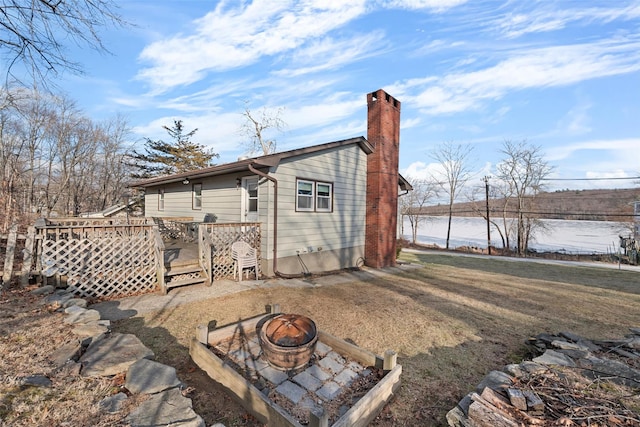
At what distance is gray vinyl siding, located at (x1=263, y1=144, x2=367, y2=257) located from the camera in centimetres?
820

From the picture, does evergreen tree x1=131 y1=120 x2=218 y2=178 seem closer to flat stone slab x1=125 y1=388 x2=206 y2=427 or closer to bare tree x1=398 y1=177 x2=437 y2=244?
bare tree x1=398 y1=177 x2=437 y2=244

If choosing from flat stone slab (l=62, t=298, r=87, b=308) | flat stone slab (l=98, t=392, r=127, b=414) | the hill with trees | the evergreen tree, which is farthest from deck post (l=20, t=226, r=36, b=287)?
the hill with trees

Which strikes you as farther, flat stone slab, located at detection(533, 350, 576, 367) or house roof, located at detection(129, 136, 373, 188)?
house roof, located at detection(129, 136, 373, 188)

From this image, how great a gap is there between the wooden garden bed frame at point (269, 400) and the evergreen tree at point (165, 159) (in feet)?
88.2

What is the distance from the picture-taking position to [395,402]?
2.95m

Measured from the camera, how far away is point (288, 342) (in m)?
3.25

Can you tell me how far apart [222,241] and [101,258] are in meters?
2.57

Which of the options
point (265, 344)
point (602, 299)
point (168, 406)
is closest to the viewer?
point (168, 406)

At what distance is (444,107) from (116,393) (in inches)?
626

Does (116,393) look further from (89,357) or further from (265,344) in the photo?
(265,344)

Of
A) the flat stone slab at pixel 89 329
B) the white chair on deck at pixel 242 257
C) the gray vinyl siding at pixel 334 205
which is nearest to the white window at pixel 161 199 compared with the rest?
the white chair on deck at pixel 242 257

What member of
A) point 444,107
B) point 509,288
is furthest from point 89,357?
point 444,107

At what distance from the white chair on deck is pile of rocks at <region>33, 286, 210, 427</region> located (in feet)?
12.4

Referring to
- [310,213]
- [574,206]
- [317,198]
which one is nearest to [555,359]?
[310,213]
